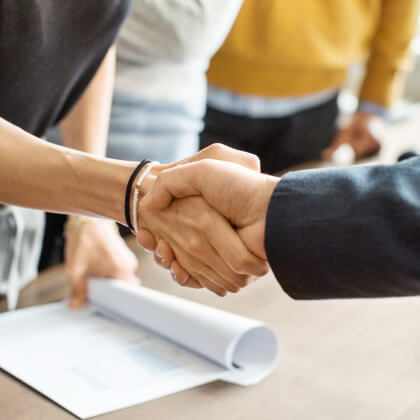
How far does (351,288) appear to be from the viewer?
0.71 meters

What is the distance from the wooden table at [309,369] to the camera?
72cm

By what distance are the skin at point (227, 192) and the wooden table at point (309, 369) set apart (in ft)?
0.42

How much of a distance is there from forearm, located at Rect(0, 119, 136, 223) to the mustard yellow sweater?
0.78 metres

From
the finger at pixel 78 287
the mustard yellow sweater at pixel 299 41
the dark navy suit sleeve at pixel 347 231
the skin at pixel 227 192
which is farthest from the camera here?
the mustard yellow sweater at pixel 299 41

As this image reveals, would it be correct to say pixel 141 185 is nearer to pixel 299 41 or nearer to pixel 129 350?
pixel 129 350

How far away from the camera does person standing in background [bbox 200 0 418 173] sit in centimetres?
157

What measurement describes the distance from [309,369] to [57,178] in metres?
0.42

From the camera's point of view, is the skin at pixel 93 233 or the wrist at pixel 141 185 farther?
the skin at pixel 93 233

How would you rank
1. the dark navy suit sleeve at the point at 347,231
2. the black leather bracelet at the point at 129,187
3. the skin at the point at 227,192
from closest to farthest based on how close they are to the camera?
the dark navy suit sleeve at the point at 347,231 → the skin at the point at 227,192 → the black leather bracelet at the point at 129,187

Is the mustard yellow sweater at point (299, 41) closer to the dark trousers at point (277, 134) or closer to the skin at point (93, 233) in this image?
the dark trousers at point (277, 134)

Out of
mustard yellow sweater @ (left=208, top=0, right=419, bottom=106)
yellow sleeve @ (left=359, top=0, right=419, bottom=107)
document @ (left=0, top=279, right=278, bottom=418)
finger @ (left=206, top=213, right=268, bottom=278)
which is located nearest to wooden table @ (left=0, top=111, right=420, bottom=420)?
document @ (left=0, top=279, right=278, bottom=418)

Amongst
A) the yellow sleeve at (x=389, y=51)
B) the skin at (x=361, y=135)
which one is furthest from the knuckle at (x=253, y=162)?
the yellow sleeve at (x=389, y=51)

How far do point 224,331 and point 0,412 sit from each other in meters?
0.28

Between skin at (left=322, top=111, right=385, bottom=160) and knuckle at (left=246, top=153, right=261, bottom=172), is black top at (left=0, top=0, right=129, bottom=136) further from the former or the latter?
skin at (left=322, top=111, right=385, bottom=160)
